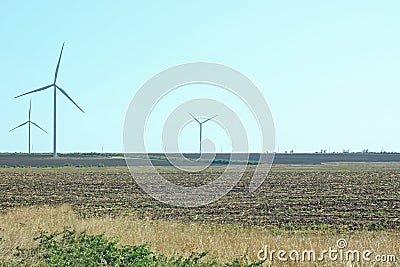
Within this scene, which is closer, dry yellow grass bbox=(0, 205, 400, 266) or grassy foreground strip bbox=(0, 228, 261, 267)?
grassy foreground strip bbox=(0, 228, 261, 267)

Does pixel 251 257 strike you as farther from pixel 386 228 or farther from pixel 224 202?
pixel 224 202

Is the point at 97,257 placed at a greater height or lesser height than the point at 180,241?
greater

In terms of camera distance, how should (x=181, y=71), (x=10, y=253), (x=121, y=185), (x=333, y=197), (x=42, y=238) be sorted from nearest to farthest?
(x=10, y=253), (x=42, y=238), (x=181, y=71), (x=333, y=197), (x=121, y=185)

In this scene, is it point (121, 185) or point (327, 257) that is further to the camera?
point (121, 185)

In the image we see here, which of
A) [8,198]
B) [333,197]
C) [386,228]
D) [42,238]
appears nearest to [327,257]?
[42,238]

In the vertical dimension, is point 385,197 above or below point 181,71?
→ below

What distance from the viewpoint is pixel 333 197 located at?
3322 cm

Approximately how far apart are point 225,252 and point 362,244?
3.63 metres

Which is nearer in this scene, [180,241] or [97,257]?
[97,257]

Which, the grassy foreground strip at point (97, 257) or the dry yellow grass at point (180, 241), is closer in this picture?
the grassy foreground strip at point (97, 257)

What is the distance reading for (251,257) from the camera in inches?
482

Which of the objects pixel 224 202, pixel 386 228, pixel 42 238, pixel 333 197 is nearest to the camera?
pixel 42 238

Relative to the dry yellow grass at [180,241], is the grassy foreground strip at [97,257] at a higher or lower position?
higher

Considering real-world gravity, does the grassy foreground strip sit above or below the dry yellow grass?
above
